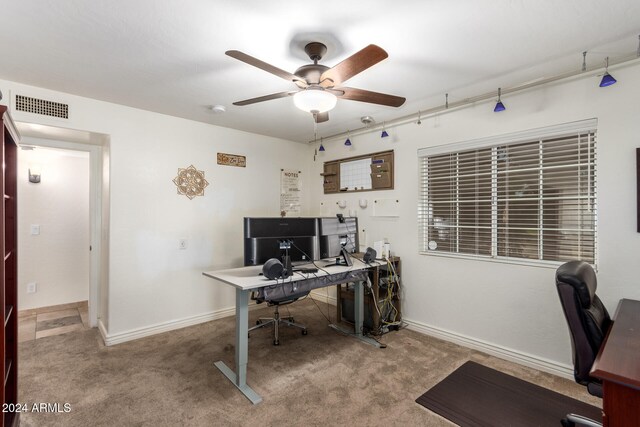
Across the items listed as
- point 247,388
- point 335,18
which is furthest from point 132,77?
point 247,388

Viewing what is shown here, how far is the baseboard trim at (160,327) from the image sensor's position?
305 centimetres

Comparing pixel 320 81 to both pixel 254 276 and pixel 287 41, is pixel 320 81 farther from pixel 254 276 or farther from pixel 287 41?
pixel 254 276

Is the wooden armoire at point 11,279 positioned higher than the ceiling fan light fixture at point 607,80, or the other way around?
the ceiling fan light fixture at point 607,80

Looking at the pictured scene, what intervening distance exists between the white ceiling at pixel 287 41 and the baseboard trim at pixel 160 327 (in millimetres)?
2315

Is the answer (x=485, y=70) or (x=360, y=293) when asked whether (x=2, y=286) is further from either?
(x=485, y=70)

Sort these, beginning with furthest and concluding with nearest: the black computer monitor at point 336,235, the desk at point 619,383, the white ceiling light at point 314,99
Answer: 1. the black computer monitor at point 336,235
2. the white ceiling light at point 314,99
3. the desk at point 619,383

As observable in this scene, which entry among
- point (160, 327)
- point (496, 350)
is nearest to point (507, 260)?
point (496, 350)

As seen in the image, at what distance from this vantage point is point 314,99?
1976 millimetres

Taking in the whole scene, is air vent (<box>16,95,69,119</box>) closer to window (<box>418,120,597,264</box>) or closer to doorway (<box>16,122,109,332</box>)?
doorway (<box>16,122,109,332</box>)

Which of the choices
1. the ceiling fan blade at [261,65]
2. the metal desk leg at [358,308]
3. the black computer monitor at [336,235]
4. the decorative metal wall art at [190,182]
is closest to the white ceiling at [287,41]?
the ceiling fan blade at [261,65]

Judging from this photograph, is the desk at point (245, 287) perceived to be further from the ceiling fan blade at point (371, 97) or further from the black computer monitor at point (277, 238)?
the ceiling fan blade at point (371, 97)

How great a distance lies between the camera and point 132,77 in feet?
8.08

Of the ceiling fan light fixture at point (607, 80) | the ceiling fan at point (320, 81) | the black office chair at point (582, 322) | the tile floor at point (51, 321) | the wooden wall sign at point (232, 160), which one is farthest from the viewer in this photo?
the wooden wall sign at point (232, 160)

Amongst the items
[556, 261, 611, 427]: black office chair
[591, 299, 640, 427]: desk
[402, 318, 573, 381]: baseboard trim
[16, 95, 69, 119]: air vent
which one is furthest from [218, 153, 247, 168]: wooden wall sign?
[591, 299, 640, 427]: desk
